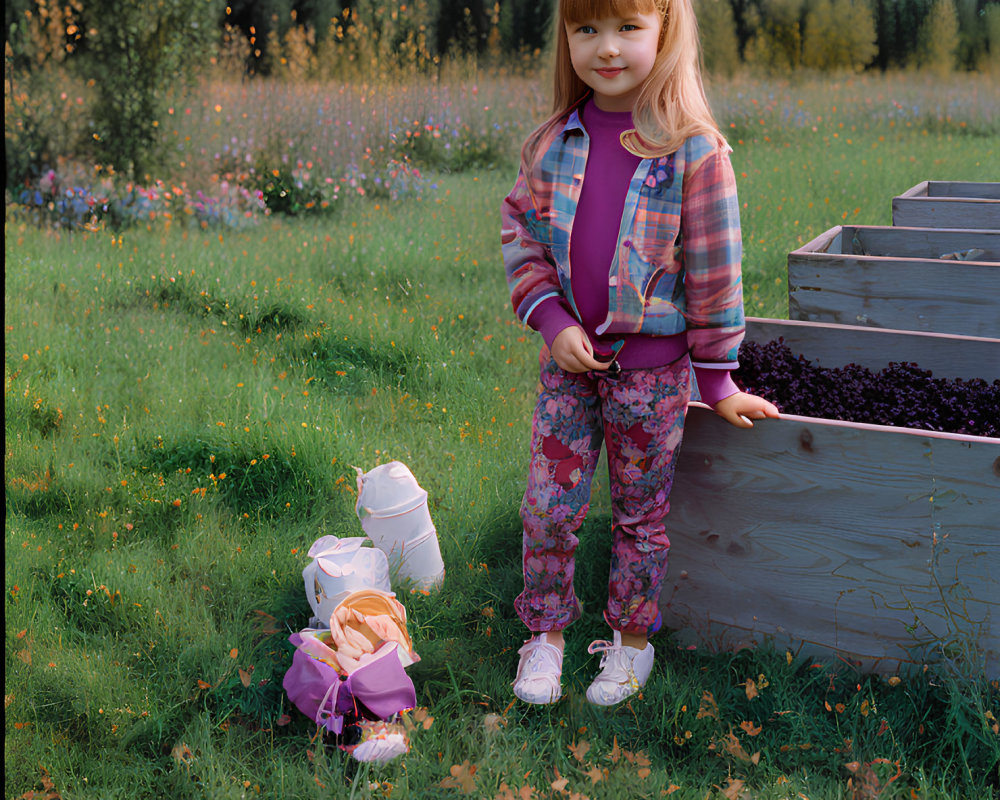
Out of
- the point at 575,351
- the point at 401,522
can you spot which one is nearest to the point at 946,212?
the point at 575,351

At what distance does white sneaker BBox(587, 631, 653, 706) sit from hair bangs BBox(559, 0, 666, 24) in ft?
5.30

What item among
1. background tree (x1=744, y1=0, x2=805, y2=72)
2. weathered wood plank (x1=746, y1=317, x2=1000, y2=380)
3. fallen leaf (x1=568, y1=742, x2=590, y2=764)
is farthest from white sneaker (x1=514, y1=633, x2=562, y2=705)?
background tree (x1=744, y1=0, x2=805, y2=72)

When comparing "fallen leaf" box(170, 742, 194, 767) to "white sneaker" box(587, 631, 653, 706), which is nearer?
"fallen leaf" box(170, 742, 194, 767)

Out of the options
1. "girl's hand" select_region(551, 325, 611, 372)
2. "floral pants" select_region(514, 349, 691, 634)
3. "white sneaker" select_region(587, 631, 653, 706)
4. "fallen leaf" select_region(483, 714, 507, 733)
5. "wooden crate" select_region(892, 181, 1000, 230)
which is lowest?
"fallen leaf" select_region(483, 714, 507, 733)

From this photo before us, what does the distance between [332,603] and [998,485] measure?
1749 mm

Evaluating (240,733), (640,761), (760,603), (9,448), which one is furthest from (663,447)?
(9,448)

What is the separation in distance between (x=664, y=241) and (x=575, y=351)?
34 cm

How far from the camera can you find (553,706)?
2.35 m

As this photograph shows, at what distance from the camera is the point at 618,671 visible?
2395 mm

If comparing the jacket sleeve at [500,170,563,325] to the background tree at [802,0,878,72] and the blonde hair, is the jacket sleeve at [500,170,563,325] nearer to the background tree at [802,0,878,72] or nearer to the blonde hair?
the blonde hair

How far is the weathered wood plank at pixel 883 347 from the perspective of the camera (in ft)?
8.95

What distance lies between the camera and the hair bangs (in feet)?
6.42

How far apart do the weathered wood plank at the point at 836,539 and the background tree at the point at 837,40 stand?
63.1ft

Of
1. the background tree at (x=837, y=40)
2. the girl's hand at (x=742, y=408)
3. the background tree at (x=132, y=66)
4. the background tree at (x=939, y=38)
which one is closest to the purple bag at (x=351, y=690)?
the girl's hand at (x=742, y=408)
